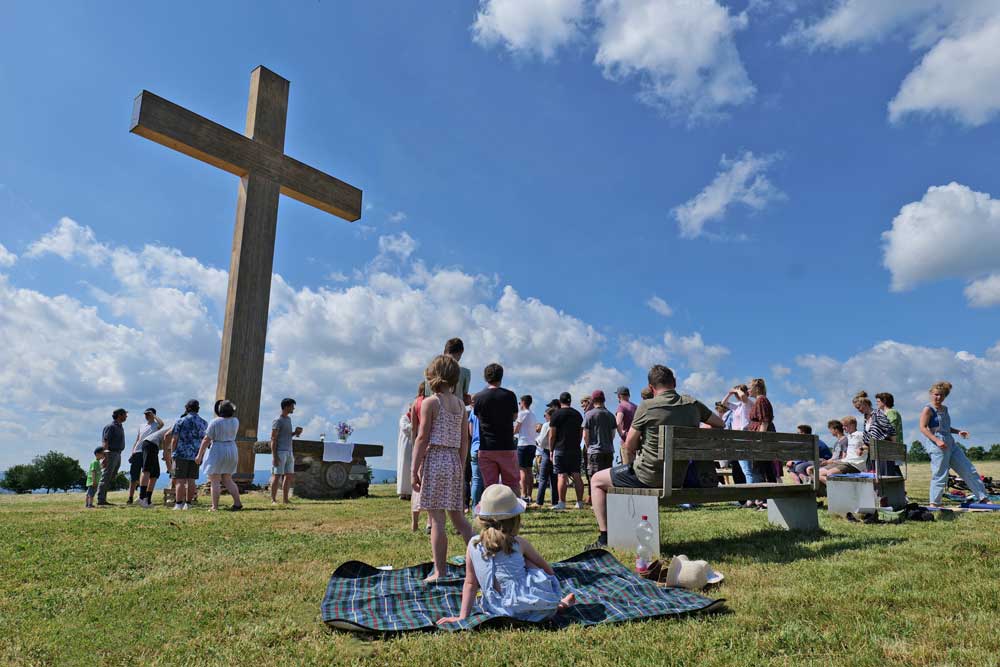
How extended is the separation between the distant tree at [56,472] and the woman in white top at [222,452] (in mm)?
51198

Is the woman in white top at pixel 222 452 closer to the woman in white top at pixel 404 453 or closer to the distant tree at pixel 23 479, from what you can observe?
the woman in white top at pixel 404 453

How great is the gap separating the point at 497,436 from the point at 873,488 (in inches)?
182

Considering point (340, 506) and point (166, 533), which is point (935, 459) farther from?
point (166, 533)

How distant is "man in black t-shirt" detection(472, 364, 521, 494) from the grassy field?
2.93ft

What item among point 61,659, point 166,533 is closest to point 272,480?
point 166,533

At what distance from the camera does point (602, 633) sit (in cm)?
334

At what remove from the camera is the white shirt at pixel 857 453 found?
31.3ft

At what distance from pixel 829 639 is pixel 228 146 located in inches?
450

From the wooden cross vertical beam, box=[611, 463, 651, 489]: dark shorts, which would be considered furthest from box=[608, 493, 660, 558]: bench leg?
the wooden cross vertical beam

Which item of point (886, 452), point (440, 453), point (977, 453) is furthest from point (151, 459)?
point (977, 453)

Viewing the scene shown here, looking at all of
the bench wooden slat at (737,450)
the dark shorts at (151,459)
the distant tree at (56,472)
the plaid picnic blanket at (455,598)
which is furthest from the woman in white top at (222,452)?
the distant tree at (56,472)

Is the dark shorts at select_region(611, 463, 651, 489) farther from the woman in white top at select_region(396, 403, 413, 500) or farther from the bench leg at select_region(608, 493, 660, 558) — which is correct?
the woman in white top at select_region(396, 403, 413, 500)

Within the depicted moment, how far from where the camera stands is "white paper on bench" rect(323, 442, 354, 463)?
1266cm

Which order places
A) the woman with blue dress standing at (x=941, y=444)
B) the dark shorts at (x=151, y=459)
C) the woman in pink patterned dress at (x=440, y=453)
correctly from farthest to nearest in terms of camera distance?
the dark shorts at (x=151, y=459) → the woman with blue dress standing at (x=941, y=444) → the woman in pink patterned dress at (x=440, y=453)
